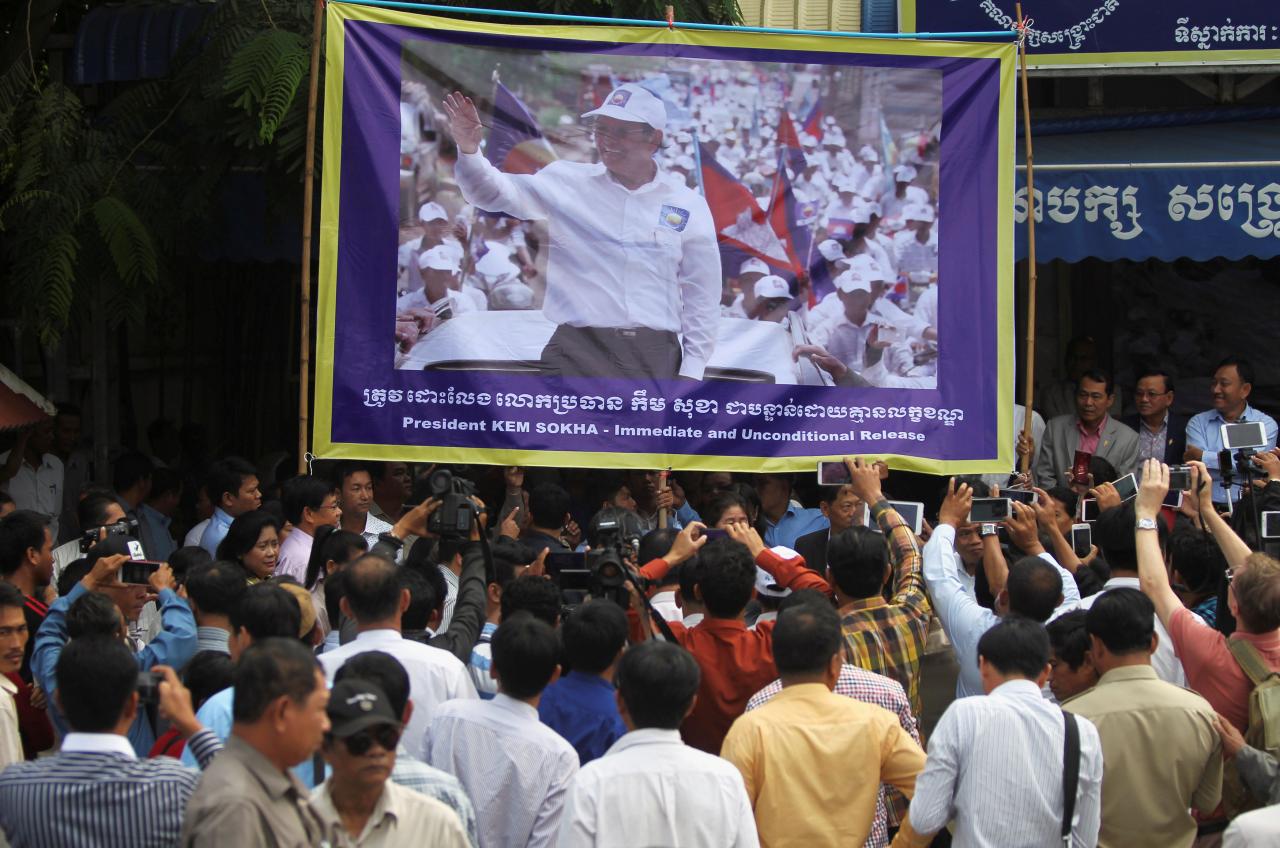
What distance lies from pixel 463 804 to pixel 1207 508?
125 inches

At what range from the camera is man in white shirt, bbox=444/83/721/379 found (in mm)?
7203

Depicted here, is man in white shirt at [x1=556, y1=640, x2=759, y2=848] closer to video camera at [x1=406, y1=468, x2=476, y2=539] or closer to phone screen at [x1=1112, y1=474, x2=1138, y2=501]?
video camera at [x1=406, y1=468, x2=476, y2=539]

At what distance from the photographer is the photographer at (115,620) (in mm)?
4676

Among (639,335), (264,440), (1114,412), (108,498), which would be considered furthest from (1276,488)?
(264,440)

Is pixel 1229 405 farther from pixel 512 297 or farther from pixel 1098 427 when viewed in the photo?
pixel 512 297

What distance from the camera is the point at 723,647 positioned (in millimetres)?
5090

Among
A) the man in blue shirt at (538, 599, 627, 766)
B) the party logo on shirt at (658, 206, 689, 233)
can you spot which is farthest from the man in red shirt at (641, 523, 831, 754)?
the party logo on shirt at (658, 206, 689, 233)

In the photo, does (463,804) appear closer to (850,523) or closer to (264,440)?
(850,523)

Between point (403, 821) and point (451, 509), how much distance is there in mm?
2121

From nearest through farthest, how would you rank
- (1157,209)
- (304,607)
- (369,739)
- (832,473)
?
1. (369,739)
2. (304,607)
3. (832,473)
4. (1157,209)

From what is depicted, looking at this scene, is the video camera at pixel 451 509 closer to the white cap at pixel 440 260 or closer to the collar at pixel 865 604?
the collar at pixel 865 604

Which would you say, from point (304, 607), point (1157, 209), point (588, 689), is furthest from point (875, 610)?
point (1157, 209)

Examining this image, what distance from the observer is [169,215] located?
8.26m

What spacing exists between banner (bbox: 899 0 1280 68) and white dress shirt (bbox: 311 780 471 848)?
6582 mm
